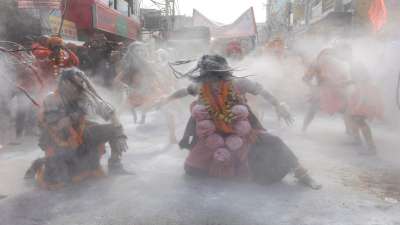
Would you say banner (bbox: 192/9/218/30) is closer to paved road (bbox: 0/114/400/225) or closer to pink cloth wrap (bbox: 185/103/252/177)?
paved road (bbox: 0/114/400/225)

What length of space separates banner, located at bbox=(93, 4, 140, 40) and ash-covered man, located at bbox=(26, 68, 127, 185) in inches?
385

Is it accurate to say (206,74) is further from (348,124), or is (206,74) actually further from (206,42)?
(206,42)

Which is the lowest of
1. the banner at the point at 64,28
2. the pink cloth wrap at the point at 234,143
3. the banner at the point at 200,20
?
the pink cloth wrap at the point at 234,143

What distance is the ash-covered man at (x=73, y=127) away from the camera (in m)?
5.05

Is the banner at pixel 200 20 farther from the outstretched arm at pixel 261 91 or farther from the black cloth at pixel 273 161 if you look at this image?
the black cloth at pixel 273 161

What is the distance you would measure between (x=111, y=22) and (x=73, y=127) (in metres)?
12.3

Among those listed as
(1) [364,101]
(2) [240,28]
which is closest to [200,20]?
(2) [240,28]

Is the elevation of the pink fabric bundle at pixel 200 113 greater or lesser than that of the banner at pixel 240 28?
lesser

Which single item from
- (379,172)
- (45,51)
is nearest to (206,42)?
(45,51)

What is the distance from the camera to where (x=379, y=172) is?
19.1 feet

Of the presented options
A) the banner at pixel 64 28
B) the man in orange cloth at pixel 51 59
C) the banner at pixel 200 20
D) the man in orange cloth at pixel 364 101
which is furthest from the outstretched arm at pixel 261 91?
the banner at pixel 200 20

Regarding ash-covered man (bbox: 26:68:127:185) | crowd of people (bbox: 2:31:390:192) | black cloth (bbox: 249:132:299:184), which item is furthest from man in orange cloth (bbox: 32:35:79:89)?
black cloth (bbox: 249:132:299:184)

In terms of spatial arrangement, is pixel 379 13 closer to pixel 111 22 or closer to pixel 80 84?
pixel 80 84

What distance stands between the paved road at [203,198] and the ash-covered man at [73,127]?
292 millimetres
